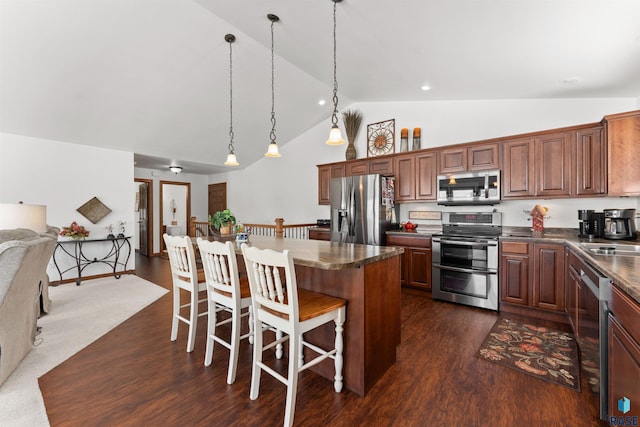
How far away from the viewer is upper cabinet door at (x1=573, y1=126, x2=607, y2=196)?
120 inches

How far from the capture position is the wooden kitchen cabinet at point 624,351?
112cm

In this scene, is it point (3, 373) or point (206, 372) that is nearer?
point (3, 373)

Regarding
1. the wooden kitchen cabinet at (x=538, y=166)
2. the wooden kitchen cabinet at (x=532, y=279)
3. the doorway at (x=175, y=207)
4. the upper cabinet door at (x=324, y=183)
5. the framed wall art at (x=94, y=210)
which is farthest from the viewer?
the doorway at (x=175, y=207)

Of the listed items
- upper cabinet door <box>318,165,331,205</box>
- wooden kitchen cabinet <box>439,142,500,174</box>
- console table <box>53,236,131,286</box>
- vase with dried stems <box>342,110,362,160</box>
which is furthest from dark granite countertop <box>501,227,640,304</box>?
console table <box>53,236,131,286</box>

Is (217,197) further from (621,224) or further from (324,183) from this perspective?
(621,224)

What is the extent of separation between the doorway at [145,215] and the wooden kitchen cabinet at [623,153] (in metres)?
8.83

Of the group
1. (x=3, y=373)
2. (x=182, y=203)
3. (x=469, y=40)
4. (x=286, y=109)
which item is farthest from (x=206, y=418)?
(x=182, y=203)

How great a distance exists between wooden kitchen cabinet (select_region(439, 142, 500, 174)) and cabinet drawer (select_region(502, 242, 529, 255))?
1.09 metres

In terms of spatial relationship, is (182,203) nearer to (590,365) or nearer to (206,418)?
(206,418)

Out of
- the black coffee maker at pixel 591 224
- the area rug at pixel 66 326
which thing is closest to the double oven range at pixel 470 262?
the black coffee maker at pixel 591 224

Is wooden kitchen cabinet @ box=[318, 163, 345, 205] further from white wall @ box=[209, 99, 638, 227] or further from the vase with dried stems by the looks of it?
white wall @ box=[209, 99, 638, 227]

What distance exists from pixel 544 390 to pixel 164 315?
3.69 meters

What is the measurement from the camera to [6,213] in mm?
2439

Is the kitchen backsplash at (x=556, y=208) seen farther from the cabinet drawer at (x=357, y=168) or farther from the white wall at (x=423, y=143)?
the cabinet drawer at (x=357, y=168)
